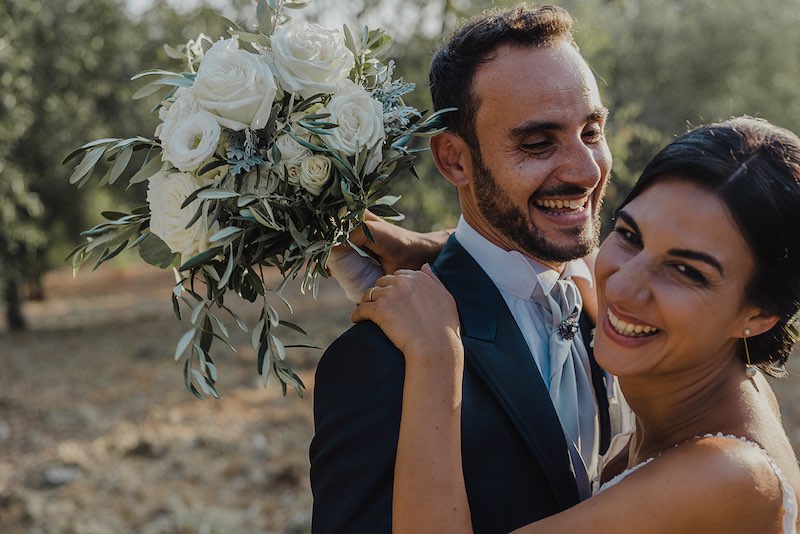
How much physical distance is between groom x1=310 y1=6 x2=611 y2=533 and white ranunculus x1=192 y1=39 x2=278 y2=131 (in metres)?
0.68

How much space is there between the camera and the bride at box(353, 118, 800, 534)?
209 centimetres

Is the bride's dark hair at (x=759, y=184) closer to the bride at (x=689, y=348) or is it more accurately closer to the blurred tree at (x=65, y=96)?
the bride at (x=689, y=348)

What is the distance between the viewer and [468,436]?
232 centimetres

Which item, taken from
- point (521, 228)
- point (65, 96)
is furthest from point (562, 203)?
point (65, 96)

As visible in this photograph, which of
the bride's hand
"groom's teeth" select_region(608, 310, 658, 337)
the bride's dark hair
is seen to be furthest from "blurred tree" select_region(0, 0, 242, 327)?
the bride's dark hair

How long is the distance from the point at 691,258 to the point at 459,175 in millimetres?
948

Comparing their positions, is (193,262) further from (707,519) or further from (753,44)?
(753,44)

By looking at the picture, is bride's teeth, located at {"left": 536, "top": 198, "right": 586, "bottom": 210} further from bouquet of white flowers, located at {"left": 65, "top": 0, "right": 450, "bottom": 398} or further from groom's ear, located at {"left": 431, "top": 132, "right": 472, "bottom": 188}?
bouquet of white flowers, located at {"left": 65, "top": 0, "right": 450, "bottom": 398}

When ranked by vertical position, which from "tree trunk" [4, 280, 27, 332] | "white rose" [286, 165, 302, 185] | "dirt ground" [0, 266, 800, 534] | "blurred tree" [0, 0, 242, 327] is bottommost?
"tree trunk" [4, 280, 27, 332]

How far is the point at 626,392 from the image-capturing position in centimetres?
248

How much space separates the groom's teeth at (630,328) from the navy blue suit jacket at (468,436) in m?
0.29

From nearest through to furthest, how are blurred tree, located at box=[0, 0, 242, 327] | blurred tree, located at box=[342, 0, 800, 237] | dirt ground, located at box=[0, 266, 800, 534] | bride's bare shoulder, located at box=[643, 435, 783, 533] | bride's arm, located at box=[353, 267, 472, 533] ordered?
bride's bare shoulder, located at box=[643, 435, 783, 533]
bride's arm, located at box=[353, 267, 472, 533]
dirt ground, located at box=[0, 266, 800, 534]
blurred tree, located at box=[0, 0, 242, 327]
blurred tree, located at box=[342, 0, 800, 237]

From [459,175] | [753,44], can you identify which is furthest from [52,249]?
[459,175]

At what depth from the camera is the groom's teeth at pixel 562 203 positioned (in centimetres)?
262
